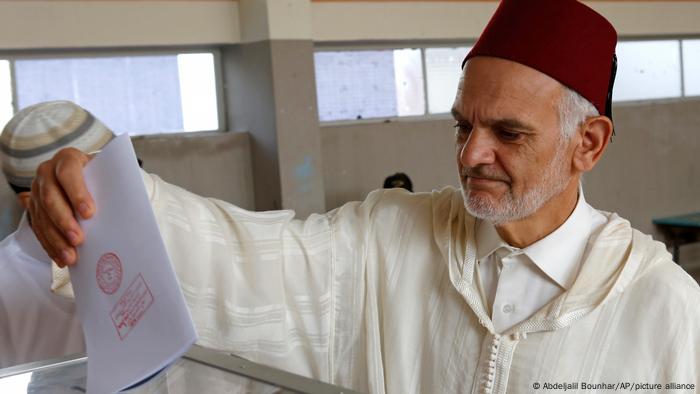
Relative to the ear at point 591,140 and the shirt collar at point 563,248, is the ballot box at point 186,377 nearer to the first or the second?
the shirt collar at point 563,248

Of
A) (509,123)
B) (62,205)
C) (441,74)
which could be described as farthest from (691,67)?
(62,205)

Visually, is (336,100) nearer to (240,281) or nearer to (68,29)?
(68,29)

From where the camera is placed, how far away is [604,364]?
56.5 inches

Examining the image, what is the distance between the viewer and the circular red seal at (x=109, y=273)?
93 centimetres

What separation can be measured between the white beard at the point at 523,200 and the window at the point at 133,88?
12.5ft

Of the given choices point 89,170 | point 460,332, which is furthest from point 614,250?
point 89,170

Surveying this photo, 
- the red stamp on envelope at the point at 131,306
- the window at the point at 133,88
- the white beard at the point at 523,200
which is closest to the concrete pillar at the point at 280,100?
the window at the point at 133,88

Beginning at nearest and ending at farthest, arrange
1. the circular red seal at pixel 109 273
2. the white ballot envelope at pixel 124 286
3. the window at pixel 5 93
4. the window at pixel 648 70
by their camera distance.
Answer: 1. the white ballot envelope at pixel 124 286
2. the circular red seal at pixel 109 273
3. the window at pixel 5 93
4. the window at pixel 648 70

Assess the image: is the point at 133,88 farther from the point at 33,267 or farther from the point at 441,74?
the point at 33,267

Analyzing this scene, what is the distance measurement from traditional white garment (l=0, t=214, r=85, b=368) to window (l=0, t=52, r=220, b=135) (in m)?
2.78

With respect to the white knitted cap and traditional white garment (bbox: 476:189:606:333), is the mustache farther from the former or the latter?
the white knitted cap

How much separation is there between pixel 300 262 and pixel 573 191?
0.53 meters

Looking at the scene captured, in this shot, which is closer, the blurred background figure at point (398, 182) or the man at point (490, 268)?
the man at point (490, 268)

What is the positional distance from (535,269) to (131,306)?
33.9 inches
